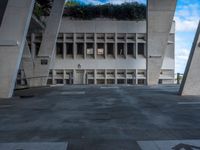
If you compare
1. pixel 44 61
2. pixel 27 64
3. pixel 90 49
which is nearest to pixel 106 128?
pixel 44 61

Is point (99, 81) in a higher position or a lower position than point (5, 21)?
lower

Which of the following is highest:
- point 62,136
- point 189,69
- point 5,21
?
point 5,21

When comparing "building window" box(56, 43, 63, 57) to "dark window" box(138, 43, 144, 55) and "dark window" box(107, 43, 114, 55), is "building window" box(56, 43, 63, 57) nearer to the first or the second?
"dark window" box(107, 43, 114, 55)

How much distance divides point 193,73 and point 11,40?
799 cm

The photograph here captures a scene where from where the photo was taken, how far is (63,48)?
115 feet

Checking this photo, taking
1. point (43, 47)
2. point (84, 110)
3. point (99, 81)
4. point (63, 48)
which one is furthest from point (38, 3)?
point (84, 110)

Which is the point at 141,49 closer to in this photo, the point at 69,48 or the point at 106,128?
the point at 69,48

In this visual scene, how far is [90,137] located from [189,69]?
9235 mm

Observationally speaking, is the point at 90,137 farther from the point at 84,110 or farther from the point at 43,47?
the point at 43,47

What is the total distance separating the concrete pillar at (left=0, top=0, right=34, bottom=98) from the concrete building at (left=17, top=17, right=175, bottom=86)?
19722 mm

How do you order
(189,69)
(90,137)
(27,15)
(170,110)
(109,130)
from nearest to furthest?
1. (90,137)
2. (109,130)
3. (170,110)
4. (189,69)
5. (27,15)

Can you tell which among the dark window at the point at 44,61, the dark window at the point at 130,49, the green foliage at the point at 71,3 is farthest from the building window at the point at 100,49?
the dark window at the point at 44,61

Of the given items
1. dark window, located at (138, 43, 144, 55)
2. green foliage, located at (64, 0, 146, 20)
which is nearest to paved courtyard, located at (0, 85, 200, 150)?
dark window, located at (138, 43, 144, 55)

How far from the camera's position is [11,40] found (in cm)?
1453
